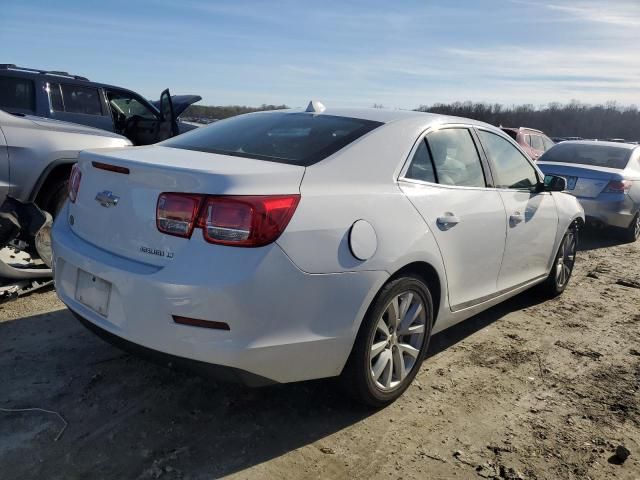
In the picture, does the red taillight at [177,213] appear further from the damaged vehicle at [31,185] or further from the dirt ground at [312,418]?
the damaged vehicle at [31,185]

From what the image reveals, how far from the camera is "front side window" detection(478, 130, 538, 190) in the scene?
405 cm

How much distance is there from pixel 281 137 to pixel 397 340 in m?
1.30

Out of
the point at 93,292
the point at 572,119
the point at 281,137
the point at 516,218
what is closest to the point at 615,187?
the point at 516,218

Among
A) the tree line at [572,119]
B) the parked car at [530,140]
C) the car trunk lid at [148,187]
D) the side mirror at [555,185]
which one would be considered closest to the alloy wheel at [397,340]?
the car trunk lid at [148,187]

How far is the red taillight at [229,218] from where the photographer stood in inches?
92.2

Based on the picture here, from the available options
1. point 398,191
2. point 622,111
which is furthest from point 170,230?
point 622,111

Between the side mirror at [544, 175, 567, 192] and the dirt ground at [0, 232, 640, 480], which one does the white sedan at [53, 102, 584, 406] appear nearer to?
the dirt ground at [0, 232, 640, 480]

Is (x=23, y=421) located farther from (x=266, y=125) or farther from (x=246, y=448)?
(x=266, y=125)

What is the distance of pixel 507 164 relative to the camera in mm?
4250

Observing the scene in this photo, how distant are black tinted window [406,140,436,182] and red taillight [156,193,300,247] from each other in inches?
41.8

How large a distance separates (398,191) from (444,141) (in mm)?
770

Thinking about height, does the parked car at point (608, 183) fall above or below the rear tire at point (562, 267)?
above

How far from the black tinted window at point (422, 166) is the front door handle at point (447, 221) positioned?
0.77ft

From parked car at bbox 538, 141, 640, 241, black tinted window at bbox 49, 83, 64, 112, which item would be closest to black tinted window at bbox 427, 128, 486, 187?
parked car at bbox 538, 141, 640, 241
